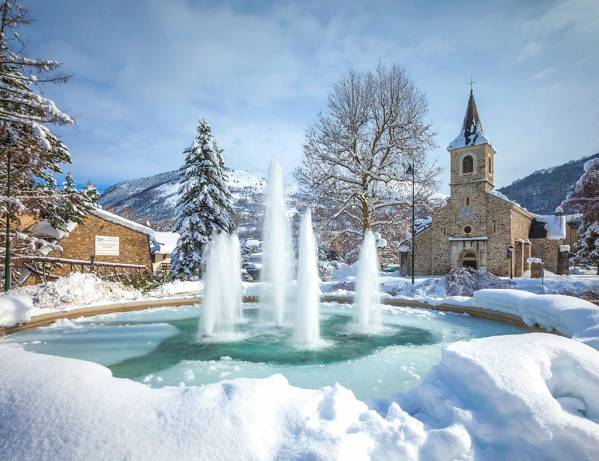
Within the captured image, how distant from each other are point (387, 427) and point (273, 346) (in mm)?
3656

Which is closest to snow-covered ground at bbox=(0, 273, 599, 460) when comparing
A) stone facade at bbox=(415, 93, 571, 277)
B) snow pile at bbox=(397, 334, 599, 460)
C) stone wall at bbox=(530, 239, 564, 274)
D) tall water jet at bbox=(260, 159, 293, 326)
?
snow pile at bbox=(397, 334, 599, 460)

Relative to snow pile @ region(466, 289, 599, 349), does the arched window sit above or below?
above

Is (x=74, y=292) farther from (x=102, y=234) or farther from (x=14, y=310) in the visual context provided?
(x=102, y=234)

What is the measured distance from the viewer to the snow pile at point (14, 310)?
635cm

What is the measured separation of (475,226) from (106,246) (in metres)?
27.2

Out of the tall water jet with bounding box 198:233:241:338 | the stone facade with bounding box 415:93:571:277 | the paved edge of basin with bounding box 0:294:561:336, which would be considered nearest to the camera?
the paved edge of basin with bounding box 0:294:561:336

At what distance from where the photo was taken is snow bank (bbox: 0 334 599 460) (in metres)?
1.97

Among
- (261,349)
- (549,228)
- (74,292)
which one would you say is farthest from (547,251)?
(74,292)

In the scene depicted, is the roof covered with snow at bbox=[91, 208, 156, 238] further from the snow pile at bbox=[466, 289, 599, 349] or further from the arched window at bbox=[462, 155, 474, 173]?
the arched window at bbox=[462, 155, 474, 173]

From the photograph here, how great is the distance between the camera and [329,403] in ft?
8.15

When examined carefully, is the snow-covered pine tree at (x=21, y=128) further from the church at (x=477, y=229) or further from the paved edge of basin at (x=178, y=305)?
the church at (x=477, y=229)

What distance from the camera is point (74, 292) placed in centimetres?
954

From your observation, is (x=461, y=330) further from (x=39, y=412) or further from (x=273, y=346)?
(x=39, y=412)

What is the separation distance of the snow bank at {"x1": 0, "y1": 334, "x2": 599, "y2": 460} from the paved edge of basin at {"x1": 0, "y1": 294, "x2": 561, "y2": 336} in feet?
14.7
